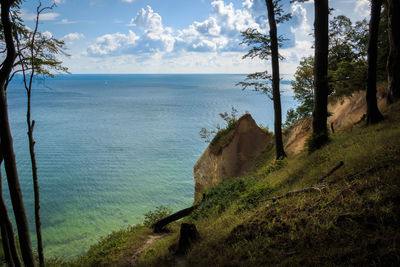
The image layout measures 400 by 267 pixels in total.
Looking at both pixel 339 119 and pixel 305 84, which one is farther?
pixel 305 84

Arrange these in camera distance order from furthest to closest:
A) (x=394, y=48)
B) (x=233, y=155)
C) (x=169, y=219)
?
(x=233, y=155) → (x=169, y=219) → (x=394, y=48)

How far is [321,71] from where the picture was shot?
416 inches

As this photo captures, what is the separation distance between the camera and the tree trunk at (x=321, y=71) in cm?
1022

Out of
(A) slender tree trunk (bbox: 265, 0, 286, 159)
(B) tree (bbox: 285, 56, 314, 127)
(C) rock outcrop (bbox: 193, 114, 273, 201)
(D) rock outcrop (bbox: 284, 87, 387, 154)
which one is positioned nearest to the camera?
(A) slender tree trunk (bbox: 265, 0, 286, 159)

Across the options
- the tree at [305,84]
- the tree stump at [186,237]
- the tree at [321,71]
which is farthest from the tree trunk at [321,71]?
the tree at [305,84]

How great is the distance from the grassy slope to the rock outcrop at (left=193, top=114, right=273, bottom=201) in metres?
10.7

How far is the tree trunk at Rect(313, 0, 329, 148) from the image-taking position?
1022 cm

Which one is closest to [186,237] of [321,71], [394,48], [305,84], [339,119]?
[321,71]

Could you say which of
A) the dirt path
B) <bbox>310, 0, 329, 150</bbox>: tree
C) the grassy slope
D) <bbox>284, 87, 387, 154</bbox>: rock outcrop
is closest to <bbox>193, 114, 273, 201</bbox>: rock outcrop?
<bbox>284, 87, 387, 154</bbox>: rock outcrop

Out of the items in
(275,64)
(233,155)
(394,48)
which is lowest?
(233,155)

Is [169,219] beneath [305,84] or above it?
beneath

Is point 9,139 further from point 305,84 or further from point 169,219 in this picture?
point 305,84

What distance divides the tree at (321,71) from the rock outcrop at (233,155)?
32.9ft

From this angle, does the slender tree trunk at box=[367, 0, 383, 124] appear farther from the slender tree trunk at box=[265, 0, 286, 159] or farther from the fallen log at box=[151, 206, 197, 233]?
the fallen log at box=[151, 206, 197, 233]
